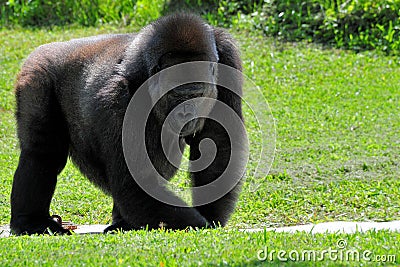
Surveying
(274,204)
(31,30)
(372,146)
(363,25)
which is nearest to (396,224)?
(274,204)

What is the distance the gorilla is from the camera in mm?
5559

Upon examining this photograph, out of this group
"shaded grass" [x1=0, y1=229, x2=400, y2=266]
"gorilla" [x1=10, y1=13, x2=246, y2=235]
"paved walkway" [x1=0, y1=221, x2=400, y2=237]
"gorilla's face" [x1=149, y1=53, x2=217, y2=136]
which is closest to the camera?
"shaded grass" [x1=0, y1=229, x2=400, y2=266]

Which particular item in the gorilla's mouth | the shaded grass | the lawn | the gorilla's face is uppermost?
the gorilla's face

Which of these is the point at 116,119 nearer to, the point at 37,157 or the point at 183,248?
the point at 37,157

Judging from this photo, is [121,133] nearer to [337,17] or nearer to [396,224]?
[396,224]

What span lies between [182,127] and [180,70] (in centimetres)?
38

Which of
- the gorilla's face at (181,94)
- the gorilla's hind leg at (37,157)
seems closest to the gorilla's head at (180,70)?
the gorilla's face at (181,94)

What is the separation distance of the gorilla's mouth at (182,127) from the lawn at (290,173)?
0.73 metres

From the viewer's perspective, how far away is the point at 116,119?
223 inches

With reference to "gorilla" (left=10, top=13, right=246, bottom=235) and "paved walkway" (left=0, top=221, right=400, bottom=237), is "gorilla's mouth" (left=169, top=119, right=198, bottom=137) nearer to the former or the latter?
"gorilla" (left=10, top=13, right=246, bottom=235)

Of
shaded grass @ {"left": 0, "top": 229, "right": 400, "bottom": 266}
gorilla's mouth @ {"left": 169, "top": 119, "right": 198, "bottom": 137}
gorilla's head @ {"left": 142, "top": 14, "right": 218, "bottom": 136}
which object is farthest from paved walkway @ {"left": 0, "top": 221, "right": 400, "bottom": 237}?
gorilla's head @ {"left": 142, "top": 14, "right": 218, "bottom": 136}

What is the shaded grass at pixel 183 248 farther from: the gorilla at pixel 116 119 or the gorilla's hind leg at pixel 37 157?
the gorilla's hind leg at pixel 37 157

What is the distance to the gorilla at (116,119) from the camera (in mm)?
5559

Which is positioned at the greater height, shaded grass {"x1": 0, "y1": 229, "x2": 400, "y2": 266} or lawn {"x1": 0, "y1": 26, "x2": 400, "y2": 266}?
shaded grass {"x1": 0, "y1": 229, "x2": 400, "y2": 266}
